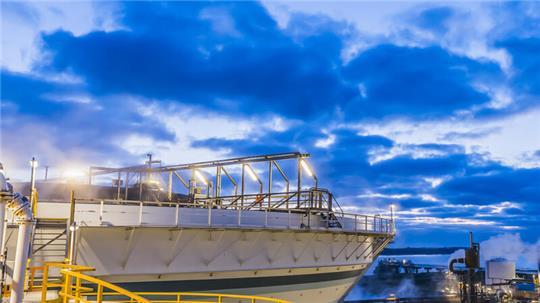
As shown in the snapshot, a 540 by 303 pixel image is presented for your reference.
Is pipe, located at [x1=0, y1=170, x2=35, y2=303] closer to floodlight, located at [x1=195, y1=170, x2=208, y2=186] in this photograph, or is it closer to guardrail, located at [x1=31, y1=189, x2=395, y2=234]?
guardrail, located at [x1=31, y1=189, x2=395, y2=234]

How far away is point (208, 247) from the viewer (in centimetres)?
2178

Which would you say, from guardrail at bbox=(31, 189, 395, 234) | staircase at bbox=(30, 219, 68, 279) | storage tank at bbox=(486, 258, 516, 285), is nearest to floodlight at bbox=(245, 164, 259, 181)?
guardrail at bbox=(31, 189, 395, 234)

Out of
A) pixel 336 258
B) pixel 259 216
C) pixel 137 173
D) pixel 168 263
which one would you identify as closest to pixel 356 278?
pixel 336 258

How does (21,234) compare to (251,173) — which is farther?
(251,173)

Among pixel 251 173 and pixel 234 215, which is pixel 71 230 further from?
pixel 251 173

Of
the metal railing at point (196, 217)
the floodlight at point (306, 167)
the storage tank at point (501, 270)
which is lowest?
the storage tank at point (501, 270)

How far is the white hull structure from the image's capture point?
19234mm

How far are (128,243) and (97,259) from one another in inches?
54.6

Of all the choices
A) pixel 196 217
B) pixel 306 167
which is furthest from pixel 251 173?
pixel 196 217

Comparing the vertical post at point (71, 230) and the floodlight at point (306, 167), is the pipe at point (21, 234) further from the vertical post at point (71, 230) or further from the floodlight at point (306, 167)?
the floodlight at point (306, 167)

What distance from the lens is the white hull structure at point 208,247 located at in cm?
1923

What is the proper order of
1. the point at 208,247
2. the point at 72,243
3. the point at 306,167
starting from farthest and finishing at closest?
the point at 306,167 < the point at 208,247 < the point at 72,243

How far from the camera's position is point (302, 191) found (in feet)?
103

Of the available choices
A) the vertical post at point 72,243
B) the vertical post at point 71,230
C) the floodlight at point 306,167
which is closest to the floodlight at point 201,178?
the floodlight at point 306,167
